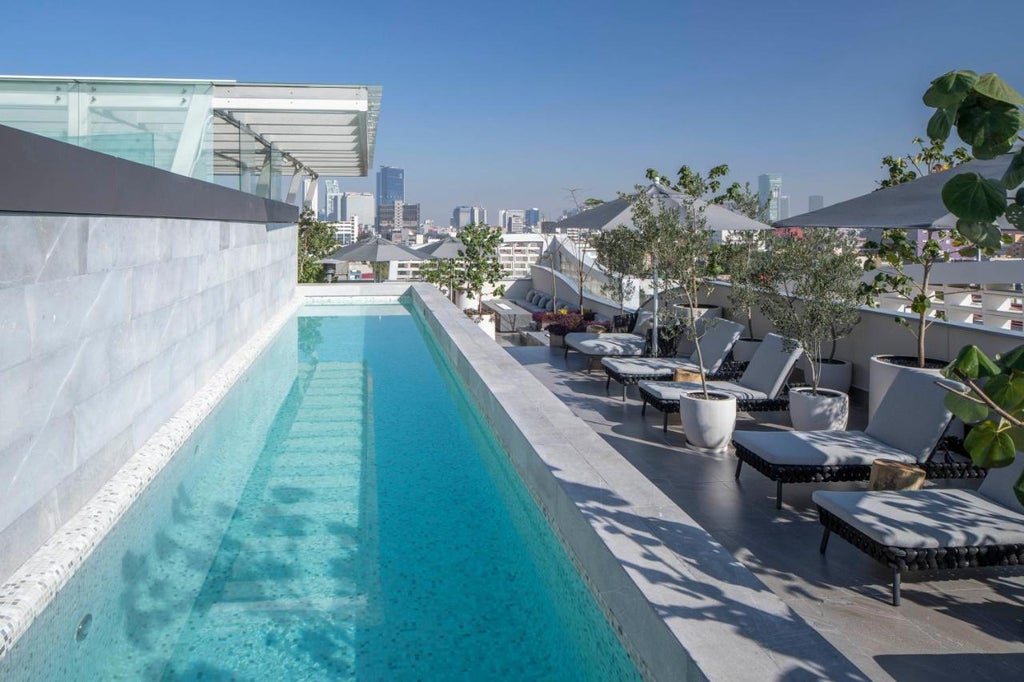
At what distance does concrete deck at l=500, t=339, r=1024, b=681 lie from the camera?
3.20 meters

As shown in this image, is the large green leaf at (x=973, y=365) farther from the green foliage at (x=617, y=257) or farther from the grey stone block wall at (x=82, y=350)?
the green foliage at (x=617, y=257)

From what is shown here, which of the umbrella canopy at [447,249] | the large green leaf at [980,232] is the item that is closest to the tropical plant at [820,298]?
the large green leaf at [980,232]

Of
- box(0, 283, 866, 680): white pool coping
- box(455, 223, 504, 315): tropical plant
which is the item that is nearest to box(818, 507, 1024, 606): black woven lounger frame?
box(0, 283, 866, 680): white pool coping

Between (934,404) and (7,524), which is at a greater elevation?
(934,404)

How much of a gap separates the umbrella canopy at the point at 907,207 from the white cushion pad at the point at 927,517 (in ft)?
4.90

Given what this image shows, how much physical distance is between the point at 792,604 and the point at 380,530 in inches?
101

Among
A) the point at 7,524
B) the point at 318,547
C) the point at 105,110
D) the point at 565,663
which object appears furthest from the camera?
the point at 105,110

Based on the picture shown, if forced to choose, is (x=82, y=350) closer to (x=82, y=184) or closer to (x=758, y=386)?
(x=82, y=184)

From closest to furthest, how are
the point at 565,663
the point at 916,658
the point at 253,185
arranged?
the point at 916,658 < the point at 565,663 < the point at 253,185

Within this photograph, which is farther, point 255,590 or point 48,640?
point 255,590

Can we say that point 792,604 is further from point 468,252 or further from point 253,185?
point 468,252

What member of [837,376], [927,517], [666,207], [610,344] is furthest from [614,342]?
[927,517]

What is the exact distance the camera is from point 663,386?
Answer: 7.30m

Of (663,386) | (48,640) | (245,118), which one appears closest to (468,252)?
(245,118)
